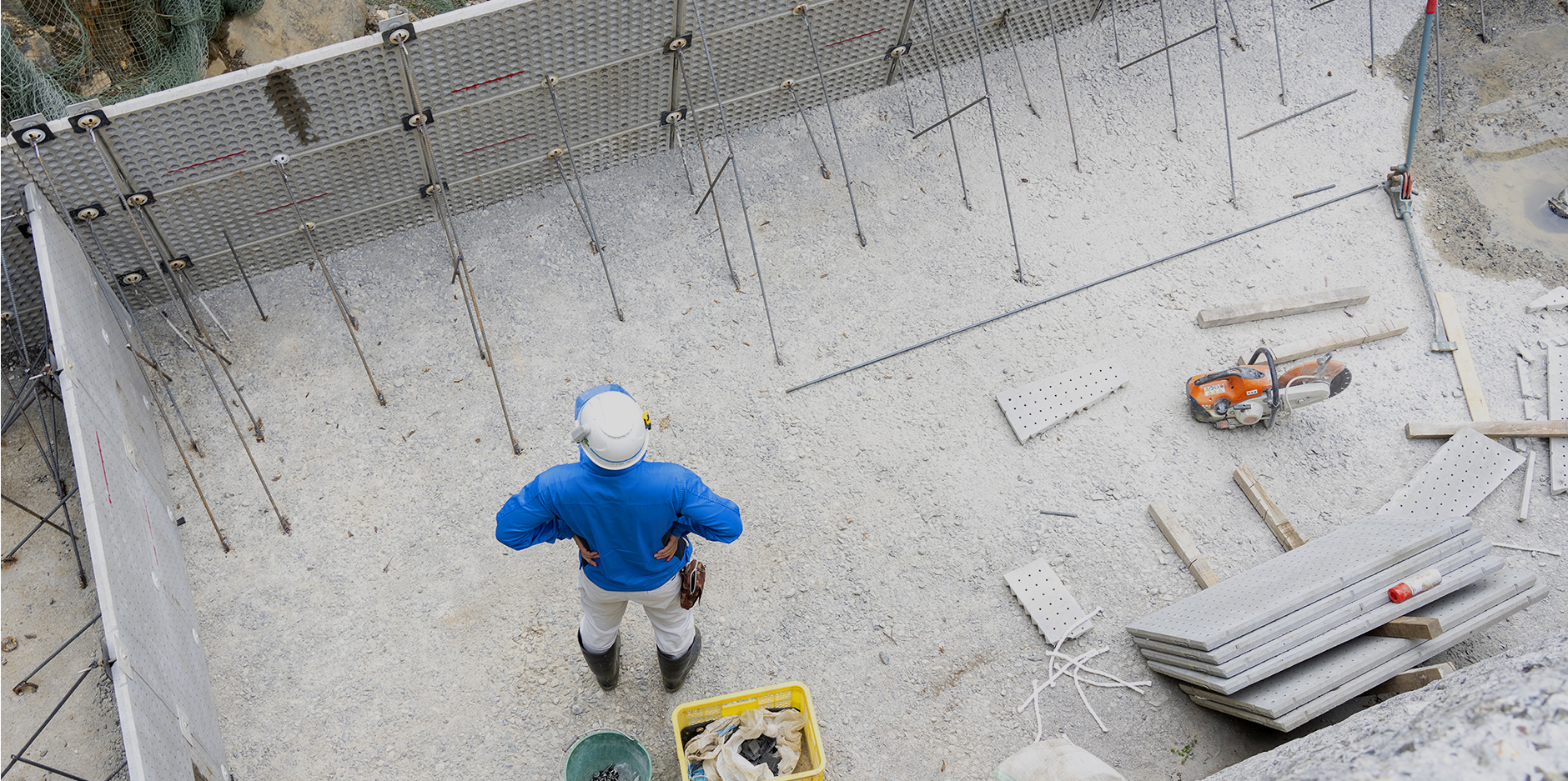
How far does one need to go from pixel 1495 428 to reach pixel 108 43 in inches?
336

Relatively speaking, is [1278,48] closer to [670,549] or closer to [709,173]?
[709,173]

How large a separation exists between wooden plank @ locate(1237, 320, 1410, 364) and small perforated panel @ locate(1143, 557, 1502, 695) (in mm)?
1659

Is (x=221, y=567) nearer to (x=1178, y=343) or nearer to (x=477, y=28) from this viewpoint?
(x=477, y=28)

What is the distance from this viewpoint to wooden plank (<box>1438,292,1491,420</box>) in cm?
611

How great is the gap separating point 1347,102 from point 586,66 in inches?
205

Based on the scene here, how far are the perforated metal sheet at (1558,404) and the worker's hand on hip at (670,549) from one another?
15.9ft

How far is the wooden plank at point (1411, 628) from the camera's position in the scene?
15.0 feet

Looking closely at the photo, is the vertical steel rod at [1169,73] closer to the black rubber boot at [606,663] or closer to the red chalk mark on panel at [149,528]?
the black rubber boot at [606,663]

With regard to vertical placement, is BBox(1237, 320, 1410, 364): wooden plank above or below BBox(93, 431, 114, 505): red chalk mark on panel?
below

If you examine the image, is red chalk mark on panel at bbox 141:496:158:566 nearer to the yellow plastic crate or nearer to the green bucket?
the green bucket

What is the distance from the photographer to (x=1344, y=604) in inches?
185

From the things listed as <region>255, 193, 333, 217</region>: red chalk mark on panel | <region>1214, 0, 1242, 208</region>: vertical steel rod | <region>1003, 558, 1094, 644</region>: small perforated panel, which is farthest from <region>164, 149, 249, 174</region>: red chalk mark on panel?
<region>1214, 0, 1242, 208</region>: vertical steel rod

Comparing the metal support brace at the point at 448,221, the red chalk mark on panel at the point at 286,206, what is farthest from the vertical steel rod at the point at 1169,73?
the red chalk mark on panel at the point at 286,206

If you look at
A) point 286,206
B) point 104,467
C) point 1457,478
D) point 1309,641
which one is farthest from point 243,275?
point 1457,478
